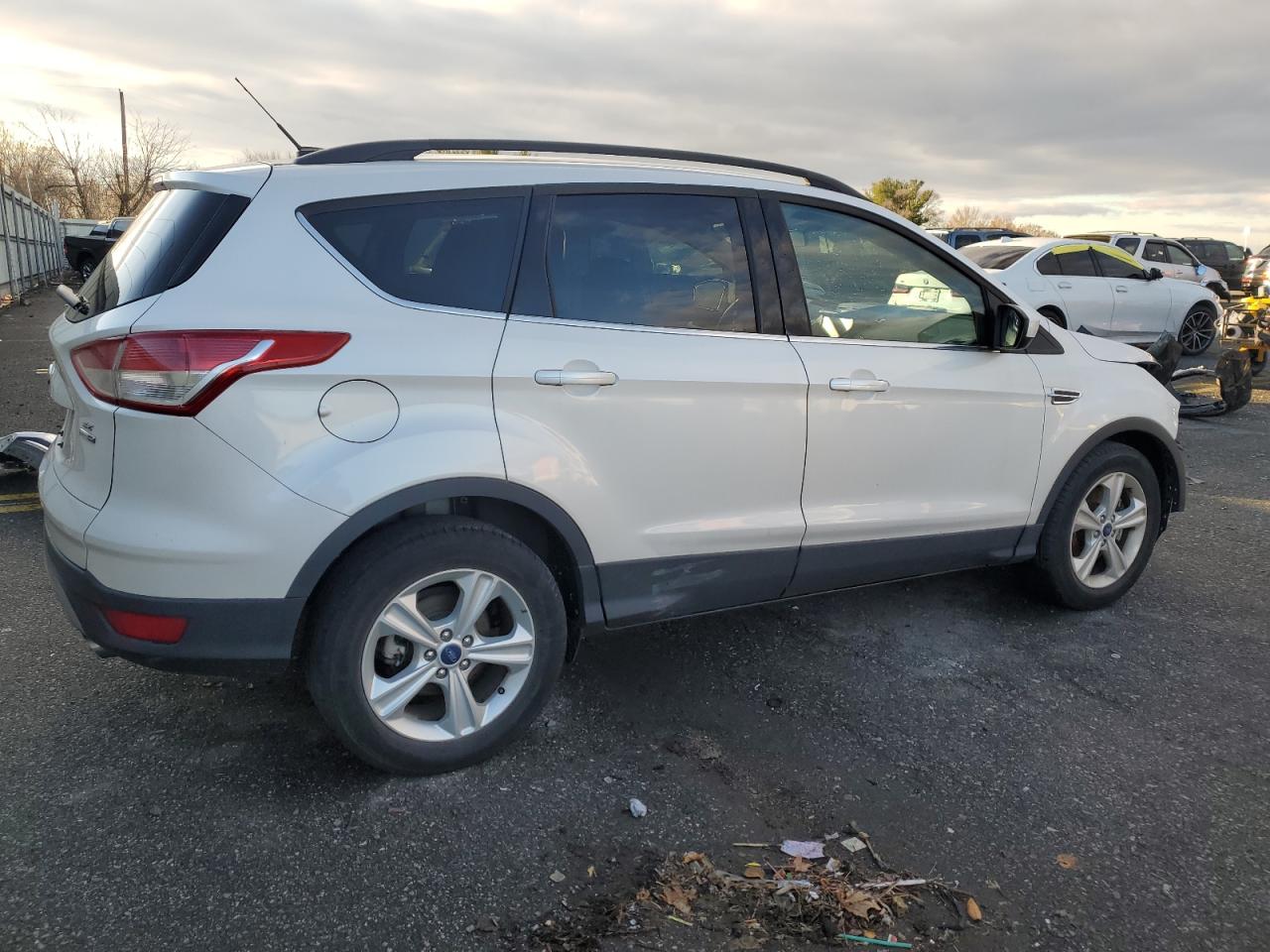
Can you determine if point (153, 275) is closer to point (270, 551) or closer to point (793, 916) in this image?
point (270, 551)

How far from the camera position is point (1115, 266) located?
12805 mm

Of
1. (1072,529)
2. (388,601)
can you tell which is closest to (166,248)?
(388,601)

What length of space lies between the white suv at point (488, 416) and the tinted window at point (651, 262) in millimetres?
10

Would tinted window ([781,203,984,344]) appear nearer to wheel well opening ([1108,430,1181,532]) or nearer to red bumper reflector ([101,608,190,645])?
wheel well opening ([1108,430,1181,532])

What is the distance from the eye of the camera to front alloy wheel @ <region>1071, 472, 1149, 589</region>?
4250 mm

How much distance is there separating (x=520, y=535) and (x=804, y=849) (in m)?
1.25

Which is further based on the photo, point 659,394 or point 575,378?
point 659,394

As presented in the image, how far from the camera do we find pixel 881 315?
12.0 ft

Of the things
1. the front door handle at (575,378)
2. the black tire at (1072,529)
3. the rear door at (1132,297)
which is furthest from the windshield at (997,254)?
the front door handle at (575,378)

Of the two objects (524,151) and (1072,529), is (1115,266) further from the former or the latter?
(524,151)

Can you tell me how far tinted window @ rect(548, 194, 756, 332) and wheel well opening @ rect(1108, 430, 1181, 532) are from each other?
2141 mm

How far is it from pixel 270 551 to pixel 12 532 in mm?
3259

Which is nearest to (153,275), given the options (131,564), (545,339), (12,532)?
(131,564)

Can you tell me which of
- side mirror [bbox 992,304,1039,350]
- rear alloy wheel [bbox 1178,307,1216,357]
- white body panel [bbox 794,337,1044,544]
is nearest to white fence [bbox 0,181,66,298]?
white body panel [bbox 794,337,1044,544]
